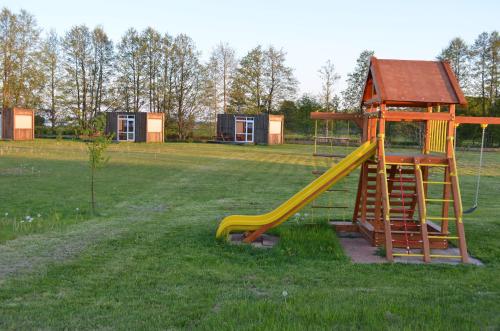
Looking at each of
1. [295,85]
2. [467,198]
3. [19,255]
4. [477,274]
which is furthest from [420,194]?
[295,85]

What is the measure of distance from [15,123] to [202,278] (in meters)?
40.5

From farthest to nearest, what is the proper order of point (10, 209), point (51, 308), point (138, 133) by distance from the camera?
point (138, 133) < point (10, 209) < point (51, 308)

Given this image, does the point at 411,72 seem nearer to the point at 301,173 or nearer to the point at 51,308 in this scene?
the point at 51,308

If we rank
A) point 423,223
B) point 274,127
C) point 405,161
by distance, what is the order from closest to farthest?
point 423,223, point 405,161, point 274,127

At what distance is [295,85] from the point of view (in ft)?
174

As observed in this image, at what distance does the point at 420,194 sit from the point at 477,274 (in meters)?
1.52

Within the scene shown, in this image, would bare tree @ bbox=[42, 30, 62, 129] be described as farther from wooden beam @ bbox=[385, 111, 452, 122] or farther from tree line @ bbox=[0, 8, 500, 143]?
wooden beam @ bbox=[385, 111, 452, 122]

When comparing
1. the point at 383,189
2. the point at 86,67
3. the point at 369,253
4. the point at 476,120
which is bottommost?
the point at 369,253

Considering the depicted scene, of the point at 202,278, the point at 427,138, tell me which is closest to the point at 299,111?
the point at 427,138

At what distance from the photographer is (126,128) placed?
45.3 meters

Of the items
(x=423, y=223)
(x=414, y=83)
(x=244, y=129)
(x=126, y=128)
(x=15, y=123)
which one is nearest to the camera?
(x=423, y=223)

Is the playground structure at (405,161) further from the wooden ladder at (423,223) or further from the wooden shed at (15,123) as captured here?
the wooden shed at (15,123)

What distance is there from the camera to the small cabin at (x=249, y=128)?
45778mm

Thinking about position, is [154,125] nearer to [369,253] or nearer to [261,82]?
[261,82]
